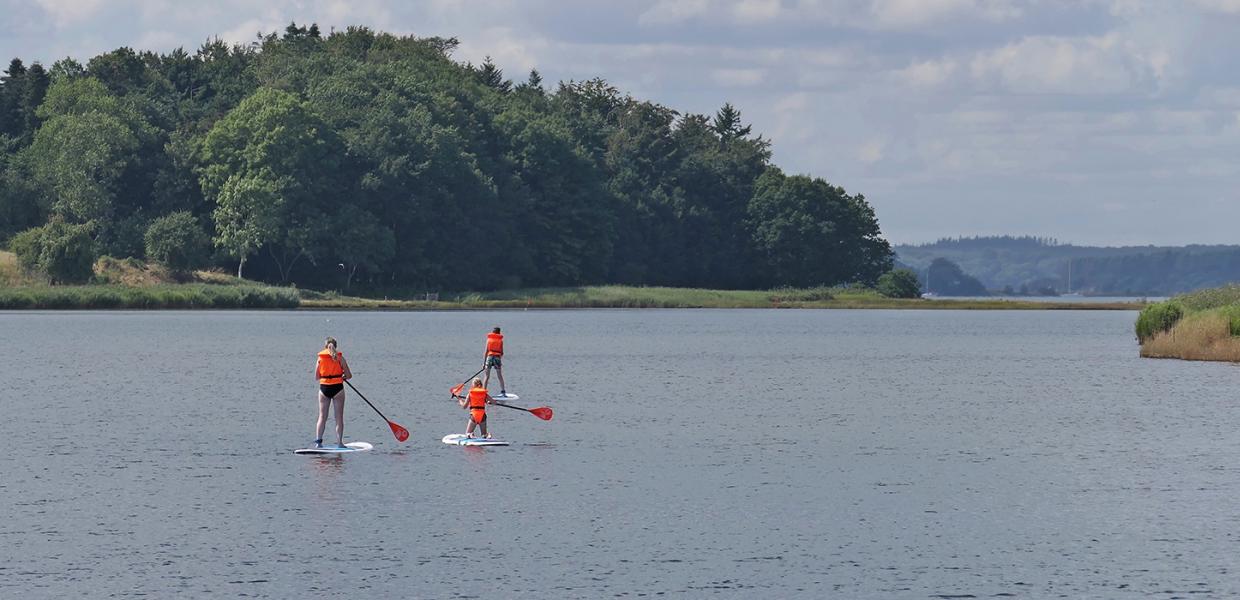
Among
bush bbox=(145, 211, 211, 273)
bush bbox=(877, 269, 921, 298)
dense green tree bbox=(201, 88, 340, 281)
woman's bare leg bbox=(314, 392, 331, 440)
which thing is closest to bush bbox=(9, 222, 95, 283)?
bush bbox=(145, 211, 211, 273)

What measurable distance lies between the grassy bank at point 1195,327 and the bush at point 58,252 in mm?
82571

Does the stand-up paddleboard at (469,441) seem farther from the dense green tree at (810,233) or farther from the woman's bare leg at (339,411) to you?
the dense green tree at (810,233)

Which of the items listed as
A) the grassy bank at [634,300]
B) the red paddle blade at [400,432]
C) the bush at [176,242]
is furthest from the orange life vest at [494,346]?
the grassy bank at [634,300]

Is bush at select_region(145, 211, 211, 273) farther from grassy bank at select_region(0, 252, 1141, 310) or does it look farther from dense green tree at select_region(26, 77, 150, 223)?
dense green tree at select_region(26, 77, 150, 223)

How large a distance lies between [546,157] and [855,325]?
47176 mm

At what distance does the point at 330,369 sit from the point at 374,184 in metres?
119

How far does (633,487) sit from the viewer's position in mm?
34656

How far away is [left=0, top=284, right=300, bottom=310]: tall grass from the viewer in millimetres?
137125

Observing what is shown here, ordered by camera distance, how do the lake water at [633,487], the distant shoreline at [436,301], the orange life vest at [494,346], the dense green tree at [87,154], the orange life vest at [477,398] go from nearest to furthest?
the lake water at [633,487]
the orange life vest at [477,398]
the orange life vest at [494,346]
the distant shoreline at [436,301]
the dense green tree at [87,154]

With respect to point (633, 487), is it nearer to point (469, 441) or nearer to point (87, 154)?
point (469, 441)

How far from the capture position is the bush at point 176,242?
143 m

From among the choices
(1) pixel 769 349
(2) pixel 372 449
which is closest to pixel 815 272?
(1) pixel 769 349

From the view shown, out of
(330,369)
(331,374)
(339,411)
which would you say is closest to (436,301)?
(339,411)

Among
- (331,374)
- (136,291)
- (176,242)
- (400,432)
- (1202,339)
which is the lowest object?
(400,432)
